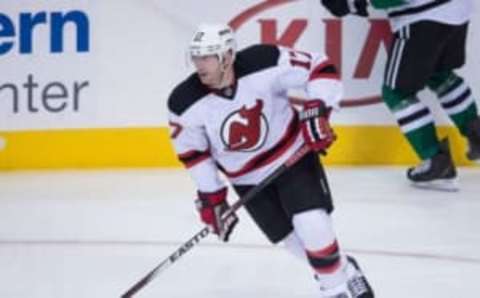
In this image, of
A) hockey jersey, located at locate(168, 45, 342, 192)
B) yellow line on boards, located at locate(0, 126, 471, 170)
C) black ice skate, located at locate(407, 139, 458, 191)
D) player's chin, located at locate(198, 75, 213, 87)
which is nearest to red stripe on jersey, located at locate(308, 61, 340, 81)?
hockey jersey, located at locate(168, 45, 342, 192)

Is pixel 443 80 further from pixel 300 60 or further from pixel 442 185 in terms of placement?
pixel 300 60

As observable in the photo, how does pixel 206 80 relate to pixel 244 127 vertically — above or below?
above

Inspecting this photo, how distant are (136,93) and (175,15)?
38 centimetres

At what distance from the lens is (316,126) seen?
269cm

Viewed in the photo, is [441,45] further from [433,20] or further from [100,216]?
[100,216]

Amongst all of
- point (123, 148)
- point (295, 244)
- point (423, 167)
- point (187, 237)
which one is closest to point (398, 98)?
point (423, 167)

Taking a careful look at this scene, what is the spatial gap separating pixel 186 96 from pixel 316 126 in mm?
329

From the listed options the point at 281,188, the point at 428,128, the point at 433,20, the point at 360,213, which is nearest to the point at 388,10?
the point at 433,20

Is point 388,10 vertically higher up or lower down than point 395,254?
higher up

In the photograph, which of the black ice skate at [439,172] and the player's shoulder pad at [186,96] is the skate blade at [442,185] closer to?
the black ice skate at [439,172]

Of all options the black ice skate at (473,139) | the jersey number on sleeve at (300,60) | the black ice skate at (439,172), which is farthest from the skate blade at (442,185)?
the jersey number on sleeve at (300,60)

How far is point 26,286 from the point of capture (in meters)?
3.28

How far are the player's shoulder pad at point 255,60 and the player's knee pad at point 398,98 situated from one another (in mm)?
1655

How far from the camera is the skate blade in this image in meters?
4.43
